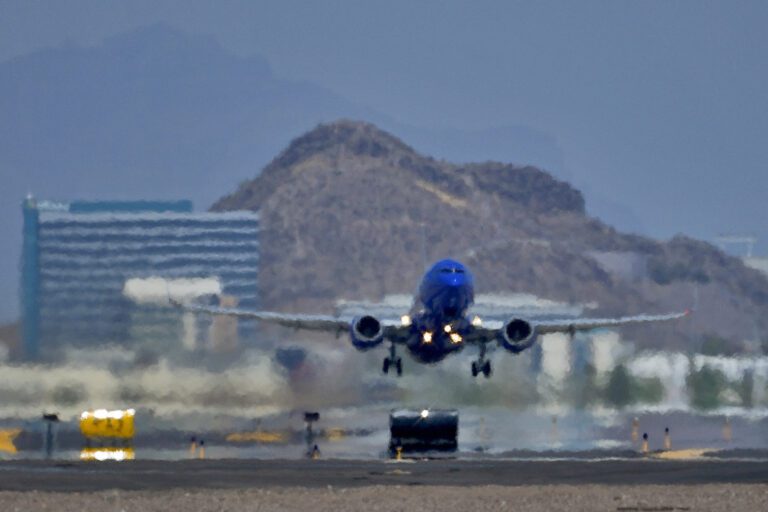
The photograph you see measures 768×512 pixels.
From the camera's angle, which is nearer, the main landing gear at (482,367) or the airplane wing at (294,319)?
the main landing gear at (482,367)

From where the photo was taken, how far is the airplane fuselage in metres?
75.9

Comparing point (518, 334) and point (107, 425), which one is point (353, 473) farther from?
point (518, 334)

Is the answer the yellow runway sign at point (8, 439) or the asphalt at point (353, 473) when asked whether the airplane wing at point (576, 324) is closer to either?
the yellow runway sign at point (8, 439)

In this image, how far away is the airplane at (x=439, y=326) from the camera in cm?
Answer: 7631

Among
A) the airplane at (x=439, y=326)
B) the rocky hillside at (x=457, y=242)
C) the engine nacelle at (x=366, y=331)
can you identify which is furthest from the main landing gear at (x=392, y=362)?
the rocky hillside at (x=457, y=242)

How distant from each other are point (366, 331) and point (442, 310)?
200 inches

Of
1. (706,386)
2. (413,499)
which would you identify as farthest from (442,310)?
(413,499)

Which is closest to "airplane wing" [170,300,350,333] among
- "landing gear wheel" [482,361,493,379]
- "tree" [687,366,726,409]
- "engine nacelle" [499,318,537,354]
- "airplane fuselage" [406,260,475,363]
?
"airplane fuselage" [406,260,475,363]

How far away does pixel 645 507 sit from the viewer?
1866 inches

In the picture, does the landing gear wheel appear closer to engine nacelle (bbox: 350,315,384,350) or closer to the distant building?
engine nacelle (bbox: 350,315,384,350)

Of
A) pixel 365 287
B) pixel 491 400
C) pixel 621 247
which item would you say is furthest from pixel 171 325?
pixel 621 247

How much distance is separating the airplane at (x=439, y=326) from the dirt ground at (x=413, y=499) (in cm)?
2443

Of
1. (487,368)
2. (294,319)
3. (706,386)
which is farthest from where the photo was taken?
(706,386)

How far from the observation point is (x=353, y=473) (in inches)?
2237
